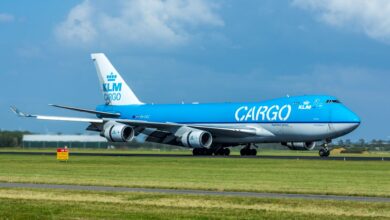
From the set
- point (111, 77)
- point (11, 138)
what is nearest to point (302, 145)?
point (111, 77)

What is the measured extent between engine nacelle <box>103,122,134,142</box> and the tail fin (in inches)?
444

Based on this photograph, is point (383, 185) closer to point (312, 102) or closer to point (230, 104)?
point (312, 102)

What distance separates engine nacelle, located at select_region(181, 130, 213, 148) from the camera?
221ft

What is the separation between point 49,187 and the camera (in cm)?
3173

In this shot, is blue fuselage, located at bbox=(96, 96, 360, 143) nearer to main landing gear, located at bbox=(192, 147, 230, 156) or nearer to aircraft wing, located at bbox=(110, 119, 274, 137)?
aircraft wing, located at bbox=(110, 119, 274, 137)

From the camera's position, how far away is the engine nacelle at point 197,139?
67438 mm

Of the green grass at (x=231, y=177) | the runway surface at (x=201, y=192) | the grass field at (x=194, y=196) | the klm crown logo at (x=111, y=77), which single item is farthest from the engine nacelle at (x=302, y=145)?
the runway surface at (x=201, y=192)

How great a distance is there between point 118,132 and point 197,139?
6928 mm

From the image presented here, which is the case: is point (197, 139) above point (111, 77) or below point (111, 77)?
below

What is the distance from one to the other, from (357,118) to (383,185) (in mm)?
31446

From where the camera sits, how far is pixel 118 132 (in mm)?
69125

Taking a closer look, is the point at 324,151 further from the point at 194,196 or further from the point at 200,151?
the point at 194,196

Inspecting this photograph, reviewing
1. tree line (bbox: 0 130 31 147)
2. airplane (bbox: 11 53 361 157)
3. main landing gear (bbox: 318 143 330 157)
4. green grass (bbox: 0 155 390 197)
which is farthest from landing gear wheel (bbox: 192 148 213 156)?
tree line (bbox: 0 130 31 147)

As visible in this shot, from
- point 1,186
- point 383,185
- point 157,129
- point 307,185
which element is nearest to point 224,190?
point 307,185
